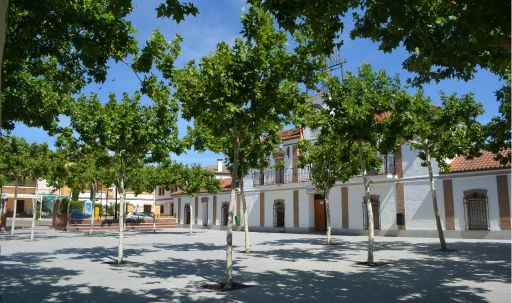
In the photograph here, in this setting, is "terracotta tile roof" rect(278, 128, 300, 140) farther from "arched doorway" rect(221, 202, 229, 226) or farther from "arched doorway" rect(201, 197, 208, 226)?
"arched doorway" rect(201, 197, 208, 226)

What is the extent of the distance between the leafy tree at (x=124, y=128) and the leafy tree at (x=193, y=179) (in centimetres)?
1596

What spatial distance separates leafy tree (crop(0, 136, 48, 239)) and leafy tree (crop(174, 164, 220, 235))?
31.8 feet

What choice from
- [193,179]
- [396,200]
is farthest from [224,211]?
[396,200]

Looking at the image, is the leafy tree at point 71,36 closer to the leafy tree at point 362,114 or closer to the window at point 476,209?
the leafy tree at point 362,114

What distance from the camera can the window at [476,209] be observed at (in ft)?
72.9

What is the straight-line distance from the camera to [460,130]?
53.0ft

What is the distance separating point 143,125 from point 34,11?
6797 millimetres

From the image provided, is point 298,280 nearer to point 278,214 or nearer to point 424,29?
point 424,29

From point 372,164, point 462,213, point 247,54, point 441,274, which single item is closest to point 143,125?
point 247,54

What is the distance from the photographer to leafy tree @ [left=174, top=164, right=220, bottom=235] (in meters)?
29.9

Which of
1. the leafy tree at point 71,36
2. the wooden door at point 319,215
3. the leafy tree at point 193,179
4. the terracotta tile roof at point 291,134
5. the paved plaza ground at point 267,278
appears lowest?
the paved plaza ground at point 267,278

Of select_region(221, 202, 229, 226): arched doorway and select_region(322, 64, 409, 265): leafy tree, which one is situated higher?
select_region(322, 64, 409, 265): leafy tree

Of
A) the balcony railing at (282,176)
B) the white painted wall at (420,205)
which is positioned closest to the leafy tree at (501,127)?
the white painted wall at (420,205)

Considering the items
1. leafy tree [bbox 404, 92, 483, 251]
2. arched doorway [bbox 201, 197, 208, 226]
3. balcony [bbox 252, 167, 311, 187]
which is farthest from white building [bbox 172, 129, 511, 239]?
leafy tree [bbox 404, 92, 483, 251]
